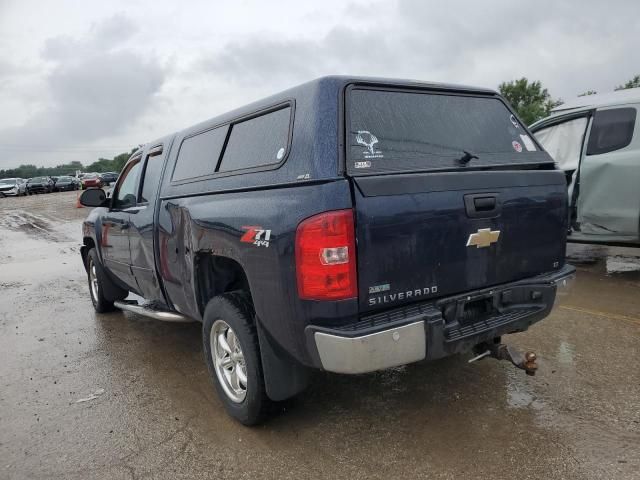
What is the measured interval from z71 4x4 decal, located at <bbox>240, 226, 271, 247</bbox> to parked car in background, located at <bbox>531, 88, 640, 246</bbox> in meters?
4.74

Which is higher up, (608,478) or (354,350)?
(354,350)

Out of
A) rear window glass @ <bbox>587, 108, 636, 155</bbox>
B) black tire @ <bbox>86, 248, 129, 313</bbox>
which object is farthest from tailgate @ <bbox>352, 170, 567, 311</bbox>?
black tire @ <bbox>86, 248, 129, 313</bbox>

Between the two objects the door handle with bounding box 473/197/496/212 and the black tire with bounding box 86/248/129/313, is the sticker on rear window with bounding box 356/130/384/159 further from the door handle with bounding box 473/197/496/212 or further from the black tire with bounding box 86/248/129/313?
the black tire with bounding box 86/248/129/313

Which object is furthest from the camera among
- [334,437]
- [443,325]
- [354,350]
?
[334,437]

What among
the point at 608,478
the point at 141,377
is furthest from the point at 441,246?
the point at 141,377

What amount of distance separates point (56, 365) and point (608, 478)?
4.25 m

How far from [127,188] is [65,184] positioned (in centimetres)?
4247

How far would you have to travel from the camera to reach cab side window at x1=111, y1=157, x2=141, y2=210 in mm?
4836

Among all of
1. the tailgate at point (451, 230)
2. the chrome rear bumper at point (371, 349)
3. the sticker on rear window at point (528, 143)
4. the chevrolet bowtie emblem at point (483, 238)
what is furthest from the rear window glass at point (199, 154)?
the sticker on rear window at point (528, 143)

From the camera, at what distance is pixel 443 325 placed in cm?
258

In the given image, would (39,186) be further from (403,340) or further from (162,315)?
(403,340)

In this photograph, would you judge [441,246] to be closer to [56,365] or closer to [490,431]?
[490,431]

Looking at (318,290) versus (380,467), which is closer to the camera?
(318,290)

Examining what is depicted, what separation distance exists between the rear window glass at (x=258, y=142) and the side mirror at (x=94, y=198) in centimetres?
229
